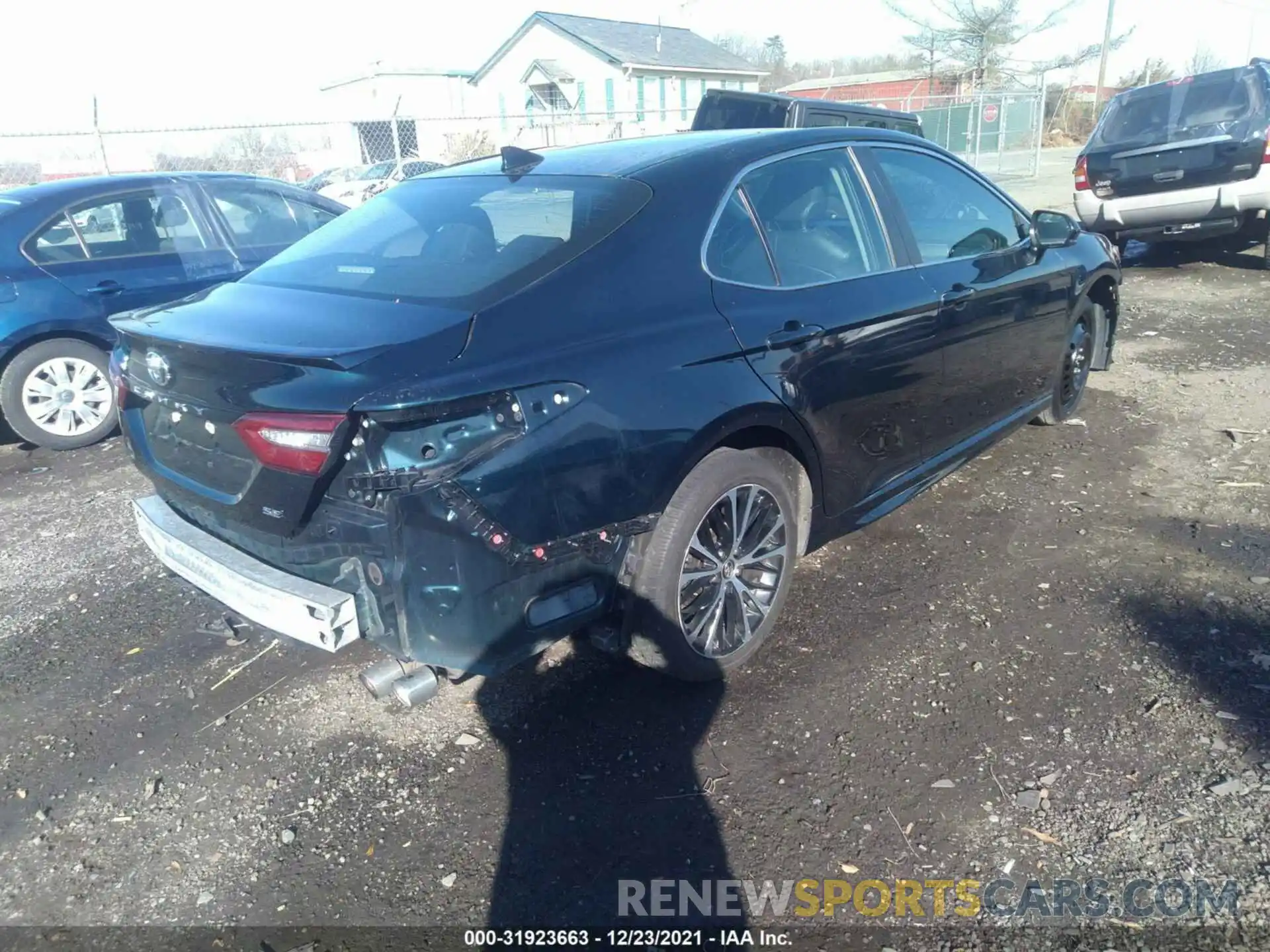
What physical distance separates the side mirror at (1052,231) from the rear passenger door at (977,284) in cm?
5

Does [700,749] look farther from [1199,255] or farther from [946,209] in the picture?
[1199,255]

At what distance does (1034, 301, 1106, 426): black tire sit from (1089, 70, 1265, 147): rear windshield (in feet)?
17.0

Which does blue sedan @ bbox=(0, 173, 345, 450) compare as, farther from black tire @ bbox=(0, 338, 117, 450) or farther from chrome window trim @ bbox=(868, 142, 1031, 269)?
chrome window trim @ bbox=(868, 142, 1031, 269)

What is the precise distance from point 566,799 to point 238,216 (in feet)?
18.3

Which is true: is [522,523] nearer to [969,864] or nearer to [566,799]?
[566,799]

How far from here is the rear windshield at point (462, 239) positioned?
282 centimetres

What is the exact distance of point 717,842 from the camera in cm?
257

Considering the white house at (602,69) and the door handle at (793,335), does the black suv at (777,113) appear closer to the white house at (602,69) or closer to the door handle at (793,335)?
the door handle at (793,335)

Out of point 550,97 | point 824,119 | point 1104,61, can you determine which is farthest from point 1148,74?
point 824,119

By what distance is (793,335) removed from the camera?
10.5ft

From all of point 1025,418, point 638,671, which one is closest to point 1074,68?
point 1025,418

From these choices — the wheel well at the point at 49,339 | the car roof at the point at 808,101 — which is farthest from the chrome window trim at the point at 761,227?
the wheel well at the point at 49,339

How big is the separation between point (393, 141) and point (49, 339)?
36.3 ft

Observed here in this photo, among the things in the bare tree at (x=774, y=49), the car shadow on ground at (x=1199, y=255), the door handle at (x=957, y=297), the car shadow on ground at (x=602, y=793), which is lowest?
the car shadow on ground at (x=602, y=793)
